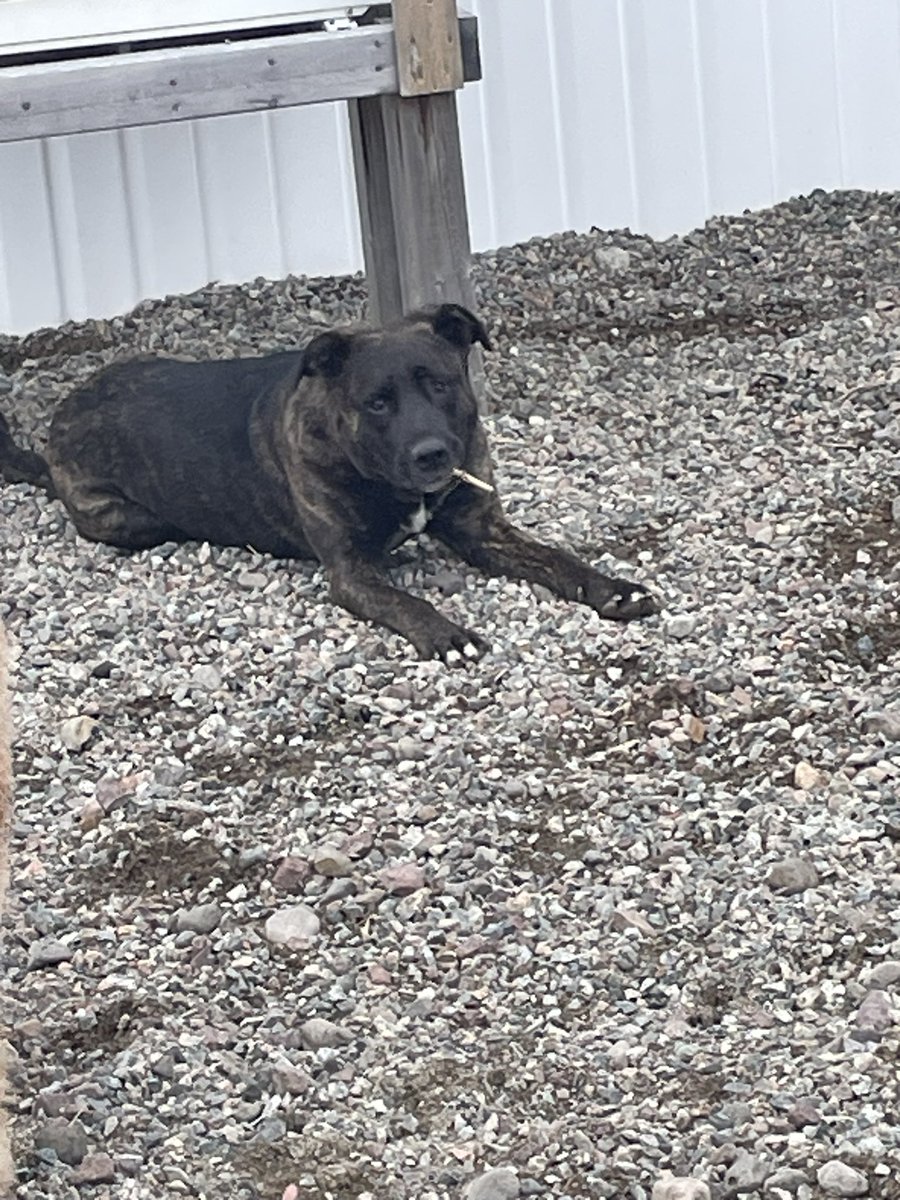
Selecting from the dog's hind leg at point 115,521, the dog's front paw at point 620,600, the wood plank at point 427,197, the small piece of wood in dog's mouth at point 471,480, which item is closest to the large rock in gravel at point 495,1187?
the dog's front paw at point 620,600

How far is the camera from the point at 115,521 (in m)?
6.41

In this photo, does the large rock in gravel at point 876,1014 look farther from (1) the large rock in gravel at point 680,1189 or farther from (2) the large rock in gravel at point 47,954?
(2) the large rock in gravel at point 47,954

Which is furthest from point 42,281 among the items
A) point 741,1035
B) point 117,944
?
point 741,1035

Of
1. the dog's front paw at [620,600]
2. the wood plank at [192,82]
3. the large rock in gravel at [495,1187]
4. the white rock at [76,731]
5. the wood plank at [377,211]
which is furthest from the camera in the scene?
the wood plank at [377,211]

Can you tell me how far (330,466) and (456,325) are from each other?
0.54 meters

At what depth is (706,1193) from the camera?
3225 millimetres

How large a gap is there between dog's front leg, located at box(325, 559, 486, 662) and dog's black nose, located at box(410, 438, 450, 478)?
1.10 feet

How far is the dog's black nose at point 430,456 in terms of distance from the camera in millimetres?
5633

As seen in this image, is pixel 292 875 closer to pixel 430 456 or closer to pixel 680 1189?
pixel 680 1189

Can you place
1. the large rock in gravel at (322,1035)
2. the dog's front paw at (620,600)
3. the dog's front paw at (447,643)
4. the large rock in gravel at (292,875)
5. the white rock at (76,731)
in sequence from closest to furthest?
the large rock in gravel at (322,1035), the large rock in gravel at (292,875), the white rock at (76,731), the dog's front paw at (447,643), the dog's front paw at (620,600)

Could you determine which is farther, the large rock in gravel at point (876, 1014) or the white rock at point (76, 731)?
the white rock at point (76, 731)

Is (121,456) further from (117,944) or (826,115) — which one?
(826,115)

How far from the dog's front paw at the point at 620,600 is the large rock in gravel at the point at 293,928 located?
155 cm

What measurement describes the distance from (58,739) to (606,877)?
5.25ft
